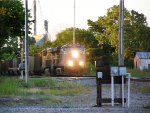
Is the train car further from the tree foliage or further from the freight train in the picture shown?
the tree foliage

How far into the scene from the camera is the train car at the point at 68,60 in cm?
5244

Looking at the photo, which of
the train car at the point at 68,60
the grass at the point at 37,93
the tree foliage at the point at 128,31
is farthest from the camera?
the tree foliage at the point at 128,31

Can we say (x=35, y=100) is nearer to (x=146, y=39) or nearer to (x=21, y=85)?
(x=21, y=85)

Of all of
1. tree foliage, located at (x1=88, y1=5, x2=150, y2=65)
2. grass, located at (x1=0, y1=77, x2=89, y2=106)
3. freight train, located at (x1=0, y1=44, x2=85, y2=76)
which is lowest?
grass, located at (x1=0, y1=77, x2=89, y2=106)

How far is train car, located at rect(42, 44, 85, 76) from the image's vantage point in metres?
52.4

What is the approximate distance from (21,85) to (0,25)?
3.78 meters

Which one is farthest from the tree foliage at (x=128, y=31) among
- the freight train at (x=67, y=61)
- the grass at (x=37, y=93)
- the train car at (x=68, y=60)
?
the grass at (x=37, y=93)

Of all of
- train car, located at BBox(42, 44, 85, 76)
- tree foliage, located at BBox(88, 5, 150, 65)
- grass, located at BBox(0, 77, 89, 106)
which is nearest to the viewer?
grass, located at BBox(0, 77, 89, 106)

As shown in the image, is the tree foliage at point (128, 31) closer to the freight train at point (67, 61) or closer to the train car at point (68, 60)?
the freight train at point (67, 61)

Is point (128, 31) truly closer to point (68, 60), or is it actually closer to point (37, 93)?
point (68, 60)

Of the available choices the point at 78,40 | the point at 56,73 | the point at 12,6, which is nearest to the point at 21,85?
the point at 12,6

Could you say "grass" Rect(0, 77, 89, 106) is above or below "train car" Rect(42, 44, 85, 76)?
below

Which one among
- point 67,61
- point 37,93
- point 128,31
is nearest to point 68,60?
point 67,61

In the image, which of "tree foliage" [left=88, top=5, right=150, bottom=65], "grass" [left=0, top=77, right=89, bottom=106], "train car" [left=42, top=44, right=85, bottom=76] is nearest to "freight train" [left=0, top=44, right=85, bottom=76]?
"train car" [left=42, top=44, right=85, bottom=76]
